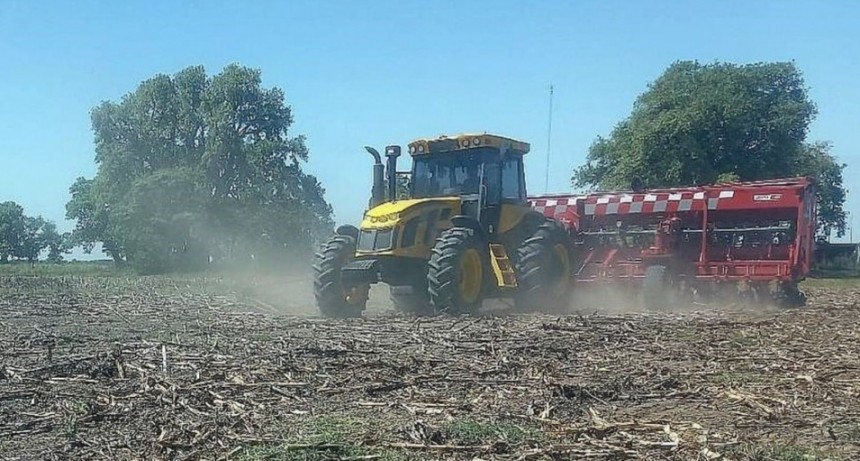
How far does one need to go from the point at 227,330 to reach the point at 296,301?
7.07 meters

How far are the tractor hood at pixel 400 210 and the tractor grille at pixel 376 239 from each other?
9cm

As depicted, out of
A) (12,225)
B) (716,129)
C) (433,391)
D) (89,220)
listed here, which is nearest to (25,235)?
(12,225)

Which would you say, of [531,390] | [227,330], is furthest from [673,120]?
[531,390]

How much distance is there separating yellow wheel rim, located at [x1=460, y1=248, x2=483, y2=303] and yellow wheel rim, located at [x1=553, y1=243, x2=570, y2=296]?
76.2 inches

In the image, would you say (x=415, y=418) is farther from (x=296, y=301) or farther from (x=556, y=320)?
(x=296, y=301)

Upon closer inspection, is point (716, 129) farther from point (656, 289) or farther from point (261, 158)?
point (656, 289)

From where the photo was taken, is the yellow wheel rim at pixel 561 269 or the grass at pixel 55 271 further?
the grass at pixel 55 271

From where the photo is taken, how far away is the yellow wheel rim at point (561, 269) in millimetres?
15352

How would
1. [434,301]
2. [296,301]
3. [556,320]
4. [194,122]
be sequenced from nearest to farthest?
[556,320]
[434,301]
[296,301]
[194,122]

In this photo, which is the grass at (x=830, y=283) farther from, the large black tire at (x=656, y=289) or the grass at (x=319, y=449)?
the grass at (x=319, y=449)

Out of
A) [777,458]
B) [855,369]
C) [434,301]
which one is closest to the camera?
[777,458]

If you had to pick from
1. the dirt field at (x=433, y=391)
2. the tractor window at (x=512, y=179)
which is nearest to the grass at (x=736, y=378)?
the dirt field at (x=433, y=391)

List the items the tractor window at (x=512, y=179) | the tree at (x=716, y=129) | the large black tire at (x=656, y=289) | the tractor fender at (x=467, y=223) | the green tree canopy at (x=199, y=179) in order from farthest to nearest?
the green tree canopy at (x=199, y=179)
the tree at (x=716, y=129)
the large black tire at (x=656, y=289)
the tractor window at (x=512, y=179)
the tractor fender at (x=467, y=223)

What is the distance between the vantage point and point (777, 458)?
461 centimetres
